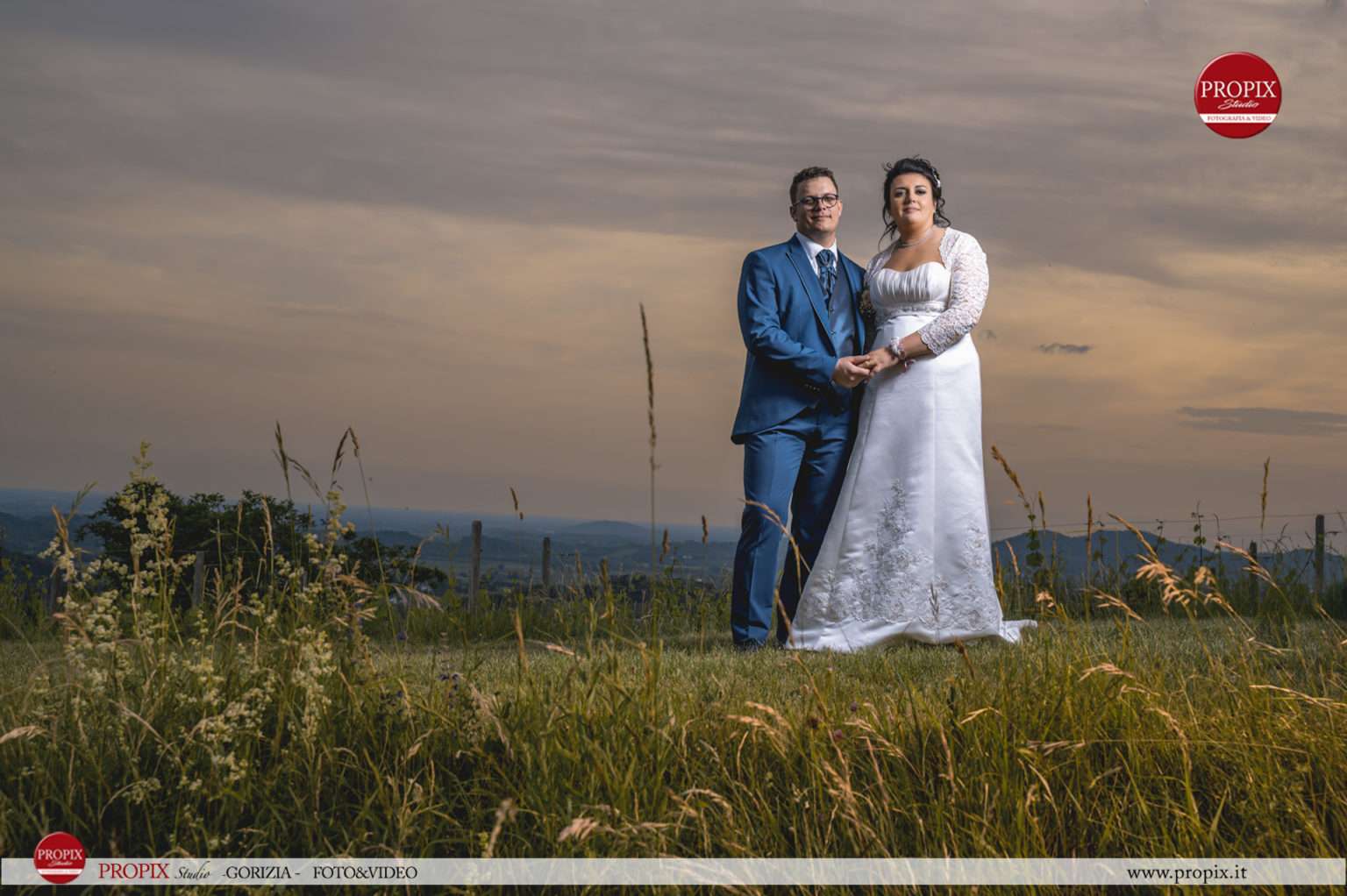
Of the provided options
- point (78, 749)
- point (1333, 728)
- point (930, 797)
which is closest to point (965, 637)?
point (1333, 728)

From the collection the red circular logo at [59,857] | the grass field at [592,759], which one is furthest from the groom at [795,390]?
the red circular logo at [59,857]

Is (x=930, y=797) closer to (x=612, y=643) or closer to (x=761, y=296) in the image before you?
(x=612, y=643)

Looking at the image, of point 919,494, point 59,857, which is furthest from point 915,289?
point 59,857

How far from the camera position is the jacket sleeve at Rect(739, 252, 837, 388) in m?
5.88

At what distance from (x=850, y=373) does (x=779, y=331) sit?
0.48 meters

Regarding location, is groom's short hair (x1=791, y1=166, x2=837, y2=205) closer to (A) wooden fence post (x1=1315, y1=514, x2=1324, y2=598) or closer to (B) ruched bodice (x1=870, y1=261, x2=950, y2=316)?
(B) ruched bodice (x1=870, y1=261, x2=950, y2=316)

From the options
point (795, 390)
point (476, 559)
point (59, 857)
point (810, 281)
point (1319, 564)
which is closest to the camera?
point (59, 857)

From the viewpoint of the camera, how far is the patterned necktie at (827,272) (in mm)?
6234

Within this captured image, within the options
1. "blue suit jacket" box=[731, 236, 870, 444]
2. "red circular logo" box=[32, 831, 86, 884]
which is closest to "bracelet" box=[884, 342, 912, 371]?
"blue suit jacket" box=[731, 236, 870, 444]

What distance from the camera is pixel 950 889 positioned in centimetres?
240

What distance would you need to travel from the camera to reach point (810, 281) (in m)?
6.17

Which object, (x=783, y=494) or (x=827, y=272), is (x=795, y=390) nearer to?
(x=783, y=494)

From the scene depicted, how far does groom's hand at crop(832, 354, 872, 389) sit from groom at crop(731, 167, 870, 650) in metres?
0.02

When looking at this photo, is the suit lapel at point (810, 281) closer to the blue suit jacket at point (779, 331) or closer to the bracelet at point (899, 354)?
the blue suit jacket at point (779, 331)
